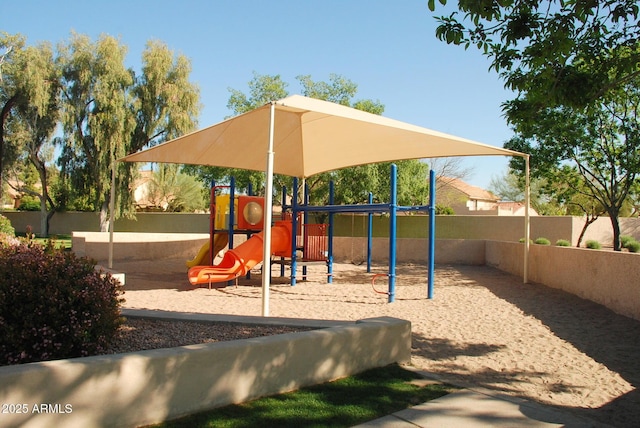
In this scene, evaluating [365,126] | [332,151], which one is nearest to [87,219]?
[332,151]

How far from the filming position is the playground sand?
4730 millimetres

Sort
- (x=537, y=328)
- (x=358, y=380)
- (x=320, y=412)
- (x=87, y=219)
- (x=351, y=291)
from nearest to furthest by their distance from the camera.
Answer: (x=320, y=412) < (x=358, y=380) < (x=537, y=328) < (x=351, y=291) < (x=87, y=219)

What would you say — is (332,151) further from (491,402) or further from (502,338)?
(491,402)

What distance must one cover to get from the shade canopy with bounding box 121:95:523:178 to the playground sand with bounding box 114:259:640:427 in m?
3.04

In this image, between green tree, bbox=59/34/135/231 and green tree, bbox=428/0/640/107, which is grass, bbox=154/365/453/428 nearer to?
green tree, bbox=428/0/640/107

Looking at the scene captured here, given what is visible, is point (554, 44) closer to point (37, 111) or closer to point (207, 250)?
point (207, 250)

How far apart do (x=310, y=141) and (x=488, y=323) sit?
621cm

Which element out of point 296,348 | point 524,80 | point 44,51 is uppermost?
point 44,51

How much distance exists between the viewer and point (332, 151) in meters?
12.7

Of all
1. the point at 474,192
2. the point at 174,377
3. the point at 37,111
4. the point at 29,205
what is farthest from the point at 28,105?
the point at 474,192

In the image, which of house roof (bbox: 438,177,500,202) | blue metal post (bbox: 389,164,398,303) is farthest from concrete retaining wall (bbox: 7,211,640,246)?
house roof (bbox: 438,177,500,202)

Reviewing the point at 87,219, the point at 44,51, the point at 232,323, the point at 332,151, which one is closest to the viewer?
the point at 232,323

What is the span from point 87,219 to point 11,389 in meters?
30.3

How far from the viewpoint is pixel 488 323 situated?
7574mm
